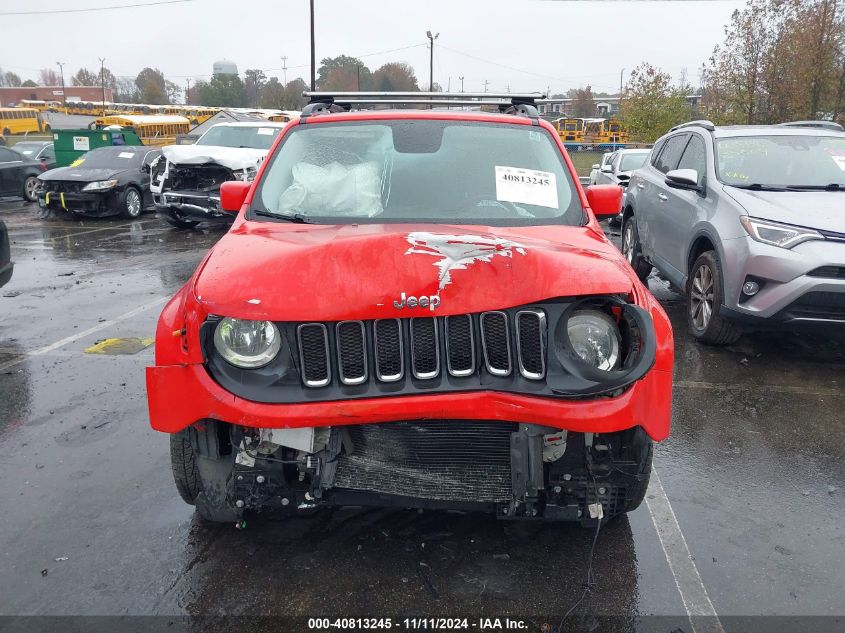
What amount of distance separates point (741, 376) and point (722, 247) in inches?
41.1

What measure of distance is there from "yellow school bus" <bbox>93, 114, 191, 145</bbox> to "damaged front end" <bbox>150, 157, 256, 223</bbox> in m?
20.7

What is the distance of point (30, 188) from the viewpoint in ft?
59.2

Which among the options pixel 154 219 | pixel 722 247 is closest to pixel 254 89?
pixel 154 219

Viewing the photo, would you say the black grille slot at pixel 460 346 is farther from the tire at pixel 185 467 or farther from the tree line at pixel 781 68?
the tree line at pixel 781 68

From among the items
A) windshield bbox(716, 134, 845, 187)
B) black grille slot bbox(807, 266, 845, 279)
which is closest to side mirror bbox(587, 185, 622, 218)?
black grille slot bbox(807, 266, 845, 279)

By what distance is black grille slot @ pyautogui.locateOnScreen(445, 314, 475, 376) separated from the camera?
2.43 m

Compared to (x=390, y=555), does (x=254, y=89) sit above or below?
above

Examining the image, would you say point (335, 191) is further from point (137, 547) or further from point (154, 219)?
point (154, 219)

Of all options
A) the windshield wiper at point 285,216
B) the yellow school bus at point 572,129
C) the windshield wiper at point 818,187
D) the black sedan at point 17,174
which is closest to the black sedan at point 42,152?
the black sedan at point 17,174

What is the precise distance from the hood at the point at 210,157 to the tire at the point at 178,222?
3.47 ft

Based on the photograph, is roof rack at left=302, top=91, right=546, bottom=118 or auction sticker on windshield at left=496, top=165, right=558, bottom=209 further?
roof rack at left=302, top=91, right=546, bottom=118

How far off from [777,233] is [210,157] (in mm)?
9859

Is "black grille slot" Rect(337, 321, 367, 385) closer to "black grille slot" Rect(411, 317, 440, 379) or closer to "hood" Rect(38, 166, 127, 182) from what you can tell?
"black grille slot" Rect(411, 317, 440, 379)

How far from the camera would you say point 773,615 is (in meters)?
2.63
